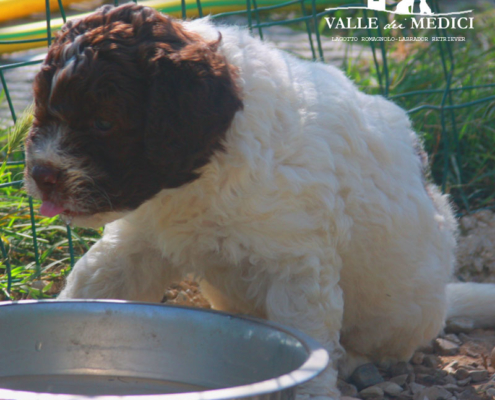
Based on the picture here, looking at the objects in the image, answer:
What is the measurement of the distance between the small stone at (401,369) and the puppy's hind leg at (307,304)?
0.69 metres

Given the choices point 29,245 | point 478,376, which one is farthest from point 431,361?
point 29,245

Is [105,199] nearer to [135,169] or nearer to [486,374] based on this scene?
[135,169]

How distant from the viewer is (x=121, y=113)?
8.13 ft

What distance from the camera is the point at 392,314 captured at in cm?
325

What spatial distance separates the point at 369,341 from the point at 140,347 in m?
1.16

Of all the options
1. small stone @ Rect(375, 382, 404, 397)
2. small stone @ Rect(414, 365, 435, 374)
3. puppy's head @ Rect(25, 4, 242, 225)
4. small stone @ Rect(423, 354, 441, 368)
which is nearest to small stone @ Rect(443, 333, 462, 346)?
small stone @ Rect(423, 354, 441, 368)

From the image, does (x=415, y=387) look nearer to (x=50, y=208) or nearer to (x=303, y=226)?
(x=303, y=226)

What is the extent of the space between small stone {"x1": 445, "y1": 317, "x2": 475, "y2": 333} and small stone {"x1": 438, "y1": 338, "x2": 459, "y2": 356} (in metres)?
0.15

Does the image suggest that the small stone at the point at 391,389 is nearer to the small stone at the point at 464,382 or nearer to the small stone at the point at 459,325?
the small stone at the point at 464,382

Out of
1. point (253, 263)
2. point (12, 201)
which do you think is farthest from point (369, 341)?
point (12, 201)

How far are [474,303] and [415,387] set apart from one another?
875 mm

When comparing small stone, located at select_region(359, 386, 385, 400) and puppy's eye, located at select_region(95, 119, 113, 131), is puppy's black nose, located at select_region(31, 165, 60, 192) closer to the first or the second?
puppy's eye, located at select_region(95, 119, 113, 131)

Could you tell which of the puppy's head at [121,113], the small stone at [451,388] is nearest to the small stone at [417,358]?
the small stone at [451,388]

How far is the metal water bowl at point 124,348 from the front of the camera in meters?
2.56
